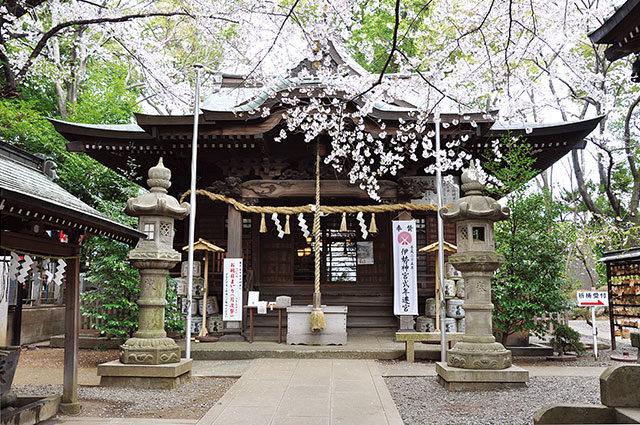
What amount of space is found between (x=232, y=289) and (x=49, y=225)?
208 inches

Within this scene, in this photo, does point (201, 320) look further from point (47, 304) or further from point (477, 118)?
point (477, 118)

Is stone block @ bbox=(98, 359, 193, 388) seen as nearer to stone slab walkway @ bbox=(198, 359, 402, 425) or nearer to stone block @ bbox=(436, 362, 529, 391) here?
stone slab walkway @ bbox=(198, 359, 402, 425)

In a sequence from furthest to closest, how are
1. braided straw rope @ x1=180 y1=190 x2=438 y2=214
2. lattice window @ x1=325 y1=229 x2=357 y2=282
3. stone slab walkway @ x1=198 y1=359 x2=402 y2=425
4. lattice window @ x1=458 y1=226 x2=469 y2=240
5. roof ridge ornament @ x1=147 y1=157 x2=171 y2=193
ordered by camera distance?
lattice window @ x1=325 y1=229 x2=357 y2=282 → braided straw rope @ x1=180 y1=190 x2=438 y2=214 → roof ridge ornament @ x1=147 y1=157 x2=171 y2=193 → lattice window @ x1=458 y1=226 x2=469 y2=240 → stone slab walkway @ x1=198 y1=359 x2=402 y2=425

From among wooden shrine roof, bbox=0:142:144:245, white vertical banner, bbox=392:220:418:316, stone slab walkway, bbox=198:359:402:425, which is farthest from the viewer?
white vertical banner, bbox=392:220:418:316

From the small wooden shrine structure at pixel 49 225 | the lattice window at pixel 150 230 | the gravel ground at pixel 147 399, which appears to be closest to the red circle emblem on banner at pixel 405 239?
the gravel ground at pixel 147 399

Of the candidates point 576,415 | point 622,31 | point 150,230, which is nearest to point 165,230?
point 150,230

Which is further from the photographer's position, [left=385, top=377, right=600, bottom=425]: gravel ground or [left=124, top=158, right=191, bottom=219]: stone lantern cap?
[left=124, top=158, right=191, bottom=219]: stone lantern cap

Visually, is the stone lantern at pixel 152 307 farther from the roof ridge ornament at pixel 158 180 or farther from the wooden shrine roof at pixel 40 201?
the wooden shrine roof at pixel 40 201

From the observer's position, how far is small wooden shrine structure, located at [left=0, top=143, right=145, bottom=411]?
15.0ft

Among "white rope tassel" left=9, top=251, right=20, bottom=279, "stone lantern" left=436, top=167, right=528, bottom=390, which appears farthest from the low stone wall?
"stone lantern" left=436, top=167, right=528, bottom=390

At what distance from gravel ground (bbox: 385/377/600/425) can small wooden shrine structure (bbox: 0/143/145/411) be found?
4288 mm

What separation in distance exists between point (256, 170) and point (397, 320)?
17.4 ft

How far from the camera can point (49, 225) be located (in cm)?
552

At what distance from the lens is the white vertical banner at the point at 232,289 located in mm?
10398
